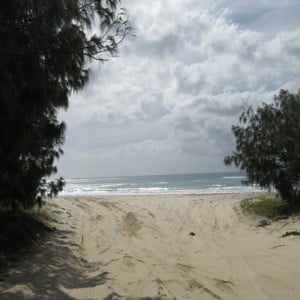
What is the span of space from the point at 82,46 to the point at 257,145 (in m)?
12.2

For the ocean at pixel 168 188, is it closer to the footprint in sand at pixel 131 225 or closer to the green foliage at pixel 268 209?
the green foliage at pixel 268 209

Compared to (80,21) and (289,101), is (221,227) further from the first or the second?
(80,21)

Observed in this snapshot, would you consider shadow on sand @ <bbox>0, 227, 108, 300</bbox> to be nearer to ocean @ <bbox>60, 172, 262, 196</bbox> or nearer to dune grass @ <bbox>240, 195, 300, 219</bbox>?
dune grass @ <bbox>240, 195, 300, 219</bbox>

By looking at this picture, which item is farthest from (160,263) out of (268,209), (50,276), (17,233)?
(268,209)

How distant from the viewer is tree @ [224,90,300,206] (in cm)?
1744

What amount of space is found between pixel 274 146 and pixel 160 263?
10.4m

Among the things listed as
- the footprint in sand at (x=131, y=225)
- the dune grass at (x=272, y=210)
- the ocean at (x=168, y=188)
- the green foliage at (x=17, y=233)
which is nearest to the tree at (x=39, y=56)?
the green foliage at (x=17, y=233)

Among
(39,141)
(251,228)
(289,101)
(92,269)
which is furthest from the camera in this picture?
(289,101)

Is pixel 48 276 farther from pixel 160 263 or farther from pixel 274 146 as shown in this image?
pixel 274 146

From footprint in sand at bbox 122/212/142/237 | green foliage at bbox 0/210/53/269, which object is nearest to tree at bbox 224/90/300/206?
footprint in sand at bbox 122/212/142/237

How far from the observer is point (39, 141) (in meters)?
9.80

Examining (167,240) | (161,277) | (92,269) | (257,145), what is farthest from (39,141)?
(257,145)

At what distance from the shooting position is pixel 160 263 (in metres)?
9.16

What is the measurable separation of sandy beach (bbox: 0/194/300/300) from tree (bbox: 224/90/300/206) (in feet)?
9.80
